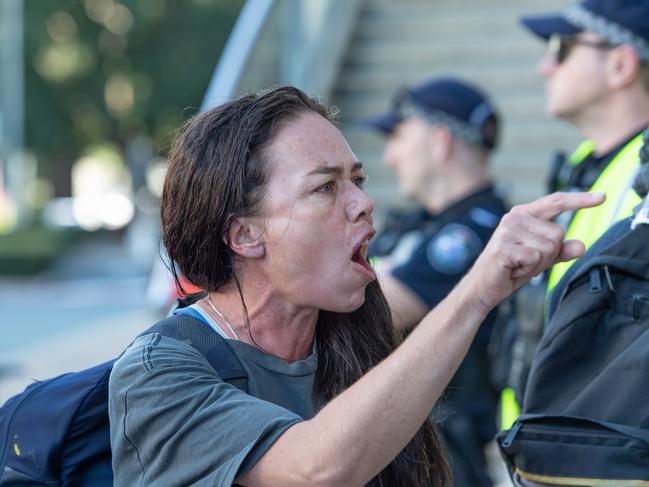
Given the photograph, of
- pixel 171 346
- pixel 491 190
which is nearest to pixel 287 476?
pixel 171 346

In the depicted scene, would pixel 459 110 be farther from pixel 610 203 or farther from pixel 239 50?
pixel 239 50

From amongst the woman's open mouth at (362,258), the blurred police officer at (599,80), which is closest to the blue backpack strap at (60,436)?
the woman's open mouth at (362,258)

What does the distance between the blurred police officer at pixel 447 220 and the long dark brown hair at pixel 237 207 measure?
1597 mm

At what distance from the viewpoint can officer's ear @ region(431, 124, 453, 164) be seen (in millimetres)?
4375

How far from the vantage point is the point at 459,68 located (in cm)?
768

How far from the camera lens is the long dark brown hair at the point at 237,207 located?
192 cm

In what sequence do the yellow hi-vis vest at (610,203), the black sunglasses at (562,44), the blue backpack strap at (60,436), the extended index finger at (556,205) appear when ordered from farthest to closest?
the black sunglasses at (562,44) < the yellow hi-vis vest at (610,203) < the blue backpack strap at (60,436) < the extended index finger at (556,205)

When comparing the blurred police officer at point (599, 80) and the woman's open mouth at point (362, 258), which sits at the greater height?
the blurred police officer at point (599, 80)

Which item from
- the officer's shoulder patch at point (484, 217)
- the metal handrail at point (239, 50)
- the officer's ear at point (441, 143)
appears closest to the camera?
the officer's shoulder patch at point (484, 217)

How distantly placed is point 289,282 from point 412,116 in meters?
2.69

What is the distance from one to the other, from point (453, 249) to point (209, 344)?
2.16 meters

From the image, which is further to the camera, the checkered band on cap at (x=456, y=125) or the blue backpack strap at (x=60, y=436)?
the checkered band on cap at (x=456, y=125)

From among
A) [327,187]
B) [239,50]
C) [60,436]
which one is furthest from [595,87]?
[239,50]

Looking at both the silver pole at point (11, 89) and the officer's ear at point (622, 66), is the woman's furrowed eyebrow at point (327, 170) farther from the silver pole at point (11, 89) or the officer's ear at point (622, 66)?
the silver pole at point (11, 89)
